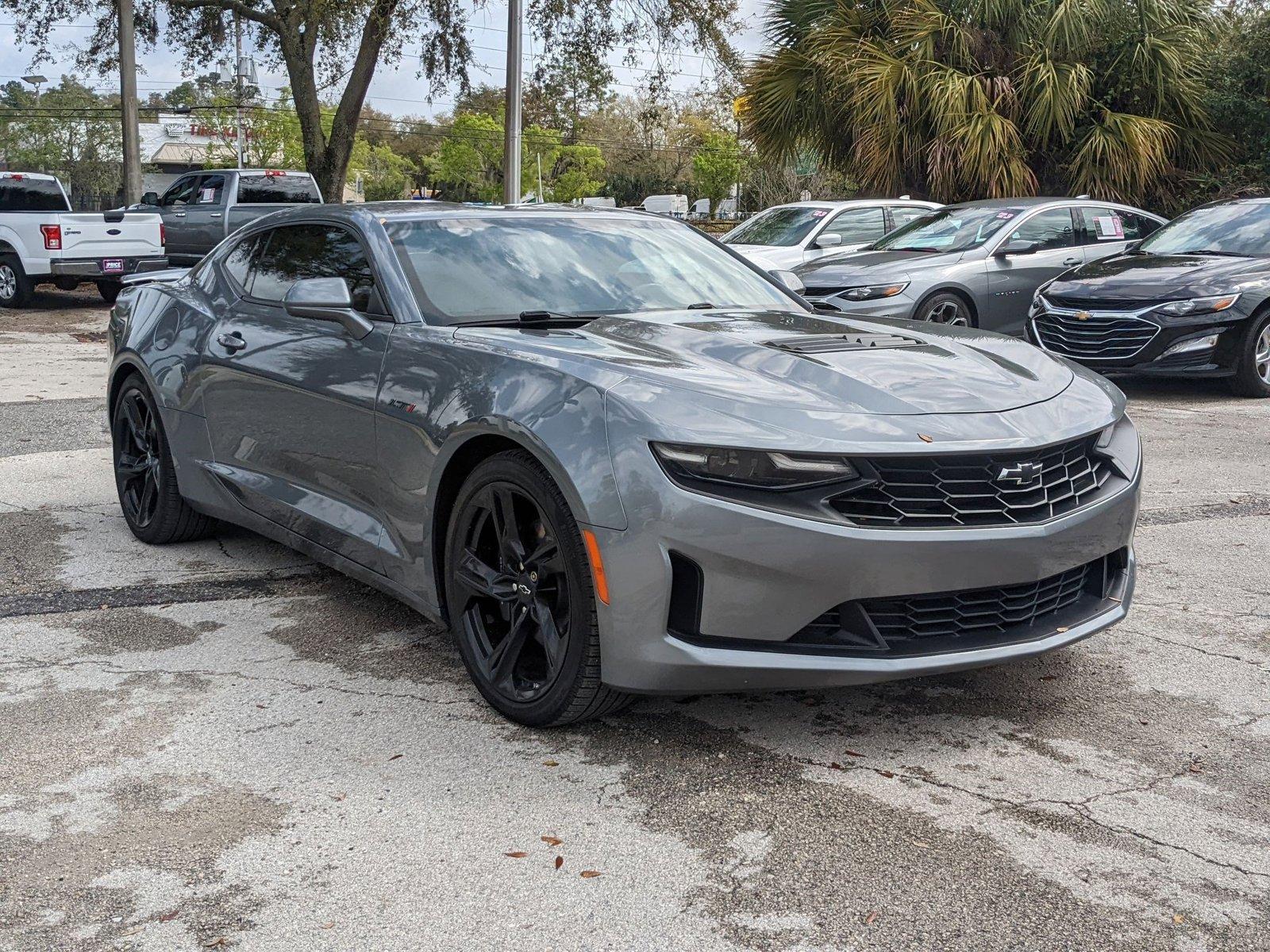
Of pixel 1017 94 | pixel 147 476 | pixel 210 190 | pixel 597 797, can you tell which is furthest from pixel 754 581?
pixel 210 190

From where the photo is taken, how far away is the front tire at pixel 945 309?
11.6 metres

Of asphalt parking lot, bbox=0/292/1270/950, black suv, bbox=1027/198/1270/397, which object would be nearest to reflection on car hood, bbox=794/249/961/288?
black suv, bbox=1027/198/1270/397

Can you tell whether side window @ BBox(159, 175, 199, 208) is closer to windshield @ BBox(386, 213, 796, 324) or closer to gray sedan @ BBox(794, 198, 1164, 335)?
gray sedan @ BBox(794, 198, 1164, 335)

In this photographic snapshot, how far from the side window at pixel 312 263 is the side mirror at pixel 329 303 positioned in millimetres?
94

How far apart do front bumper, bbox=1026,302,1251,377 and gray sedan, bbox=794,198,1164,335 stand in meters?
1.48

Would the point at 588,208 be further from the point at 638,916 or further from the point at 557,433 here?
the point at 638,916

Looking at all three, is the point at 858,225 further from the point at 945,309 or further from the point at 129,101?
the point at 129,101

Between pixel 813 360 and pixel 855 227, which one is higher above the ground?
pixel 855 227

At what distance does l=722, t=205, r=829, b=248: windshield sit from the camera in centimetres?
1430

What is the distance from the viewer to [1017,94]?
1884 cm

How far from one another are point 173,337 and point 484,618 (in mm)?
2372

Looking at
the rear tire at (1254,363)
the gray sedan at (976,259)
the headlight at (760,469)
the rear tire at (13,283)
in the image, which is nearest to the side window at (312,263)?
the headlight at (760,469)

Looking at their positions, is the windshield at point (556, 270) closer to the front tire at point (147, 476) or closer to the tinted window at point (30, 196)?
the front tire at point (147, 476)

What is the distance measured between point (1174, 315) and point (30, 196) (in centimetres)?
1506
